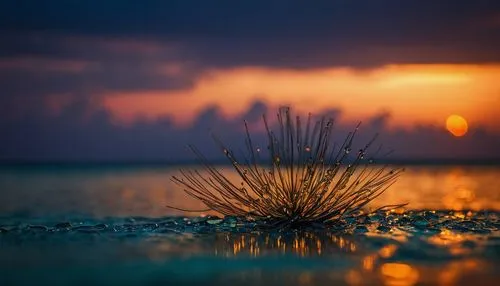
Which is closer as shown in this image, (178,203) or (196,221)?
(196,221)

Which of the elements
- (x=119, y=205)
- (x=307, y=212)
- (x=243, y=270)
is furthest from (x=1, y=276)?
(x=119, y=205)

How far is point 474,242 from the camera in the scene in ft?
46.0

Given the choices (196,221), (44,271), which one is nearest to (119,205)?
(196,221)

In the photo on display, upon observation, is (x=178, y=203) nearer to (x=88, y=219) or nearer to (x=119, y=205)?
(x=119, y=205)

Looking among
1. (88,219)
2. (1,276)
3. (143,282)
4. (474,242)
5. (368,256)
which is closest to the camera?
(143,282)

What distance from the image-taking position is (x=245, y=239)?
48.3ft

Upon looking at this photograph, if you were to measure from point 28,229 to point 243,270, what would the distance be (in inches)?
285

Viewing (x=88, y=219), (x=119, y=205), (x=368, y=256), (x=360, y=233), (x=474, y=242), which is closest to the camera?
(x=368, y=256)

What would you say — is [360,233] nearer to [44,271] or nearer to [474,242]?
[474,242]

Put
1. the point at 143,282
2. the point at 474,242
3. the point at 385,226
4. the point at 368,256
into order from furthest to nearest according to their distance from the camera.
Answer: the point at 385,226, the point at 474,242, the point at 368,256, the point at 143,282

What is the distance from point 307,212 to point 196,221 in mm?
3380

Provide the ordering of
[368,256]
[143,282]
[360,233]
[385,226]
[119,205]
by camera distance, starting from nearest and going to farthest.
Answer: [143,282], [368,256], [360,233], [385,226], [119,205]

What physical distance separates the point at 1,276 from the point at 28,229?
18.9ft

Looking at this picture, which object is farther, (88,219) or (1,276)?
(88,219)
